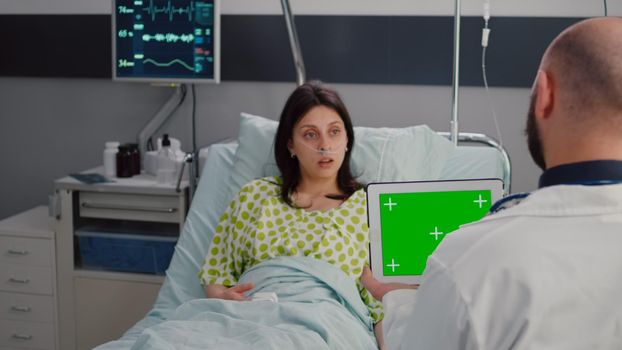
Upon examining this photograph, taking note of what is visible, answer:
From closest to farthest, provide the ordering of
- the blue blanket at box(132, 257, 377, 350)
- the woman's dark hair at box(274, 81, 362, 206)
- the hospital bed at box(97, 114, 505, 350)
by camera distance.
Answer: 1. the blue blanket at box(132, 257, 377, 350)
2. the woman's dark hair at box(274, 81, 362, 206)
3. the hospital bed at box(97, 114, 505, 350)

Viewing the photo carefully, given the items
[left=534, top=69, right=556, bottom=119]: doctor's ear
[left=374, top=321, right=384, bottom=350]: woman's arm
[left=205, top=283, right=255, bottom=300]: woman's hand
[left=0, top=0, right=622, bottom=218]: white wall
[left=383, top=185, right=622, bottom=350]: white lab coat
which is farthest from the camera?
[left=0, top=0, right=622, bottom=218]: white wall

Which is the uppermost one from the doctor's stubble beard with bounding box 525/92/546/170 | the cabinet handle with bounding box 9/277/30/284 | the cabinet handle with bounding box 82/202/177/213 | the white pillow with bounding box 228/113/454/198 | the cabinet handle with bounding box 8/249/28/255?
the doctor's stubble beard with bounding box 525/92/546/170

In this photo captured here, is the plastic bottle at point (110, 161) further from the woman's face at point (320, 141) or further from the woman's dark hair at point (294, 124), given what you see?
the woman's face at point (320, 141)

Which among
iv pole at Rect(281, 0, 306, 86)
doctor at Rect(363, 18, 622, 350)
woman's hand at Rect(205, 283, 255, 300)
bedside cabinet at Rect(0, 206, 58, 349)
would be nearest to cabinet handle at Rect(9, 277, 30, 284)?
bedside cabinet at Rect(0, 206, 58, 349)

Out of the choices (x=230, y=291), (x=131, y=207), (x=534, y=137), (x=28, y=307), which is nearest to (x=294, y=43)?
(x=131, y=207)

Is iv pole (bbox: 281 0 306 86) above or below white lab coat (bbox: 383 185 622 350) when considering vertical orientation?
above

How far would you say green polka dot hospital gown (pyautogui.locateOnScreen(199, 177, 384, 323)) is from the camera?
2199 millimetres

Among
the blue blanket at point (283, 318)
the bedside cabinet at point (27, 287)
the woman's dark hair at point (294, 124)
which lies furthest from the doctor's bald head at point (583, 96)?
the bedside cabinet at point (27, 287)

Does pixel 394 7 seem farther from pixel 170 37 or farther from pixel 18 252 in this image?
pixel 18 252

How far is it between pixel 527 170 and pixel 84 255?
1.85m

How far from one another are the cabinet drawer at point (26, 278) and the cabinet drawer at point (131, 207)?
29cm

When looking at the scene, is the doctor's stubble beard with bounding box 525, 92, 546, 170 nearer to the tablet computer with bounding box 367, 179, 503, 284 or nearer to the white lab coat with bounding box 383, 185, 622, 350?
the white lab coat with bounding box 383, 185, 622, 350

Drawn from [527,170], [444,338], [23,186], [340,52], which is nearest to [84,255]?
[23,186]

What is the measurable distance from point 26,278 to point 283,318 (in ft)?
5.06
